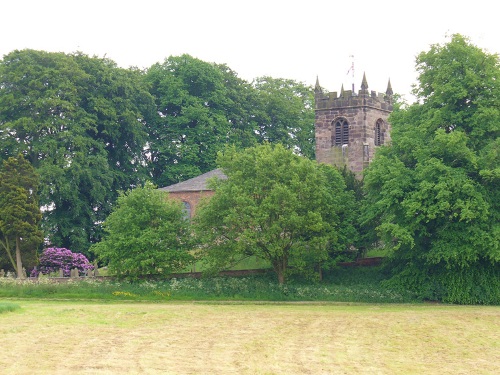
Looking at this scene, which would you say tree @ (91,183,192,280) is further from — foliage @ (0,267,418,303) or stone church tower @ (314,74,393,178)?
stone church tower @ (314,74,393,178)

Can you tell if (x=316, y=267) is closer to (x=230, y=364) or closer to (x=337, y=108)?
(x=337, y=108)

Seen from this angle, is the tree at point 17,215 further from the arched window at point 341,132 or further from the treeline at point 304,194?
the arched window at point 341,132

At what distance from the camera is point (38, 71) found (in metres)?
61.1

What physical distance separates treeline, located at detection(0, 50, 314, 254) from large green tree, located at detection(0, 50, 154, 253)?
0.08m

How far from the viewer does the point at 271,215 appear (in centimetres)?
4725

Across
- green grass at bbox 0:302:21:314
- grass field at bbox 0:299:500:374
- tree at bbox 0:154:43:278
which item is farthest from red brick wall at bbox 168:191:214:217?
green grass at bbox 0:302:21:314

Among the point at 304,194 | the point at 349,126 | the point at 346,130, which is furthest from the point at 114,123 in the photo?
the point at 304,194

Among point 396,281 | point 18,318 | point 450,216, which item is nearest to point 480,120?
point 450,216

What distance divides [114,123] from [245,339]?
38.6 m

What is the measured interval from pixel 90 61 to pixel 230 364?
45841mm

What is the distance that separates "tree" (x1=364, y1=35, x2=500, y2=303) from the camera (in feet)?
138

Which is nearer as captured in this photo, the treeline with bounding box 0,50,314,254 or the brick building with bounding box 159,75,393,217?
the treeline with bounding box 0,50,314,254

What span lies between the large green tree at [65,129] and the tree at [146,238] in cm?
1046

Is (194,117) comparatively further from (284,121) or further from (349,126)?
(349,126)
